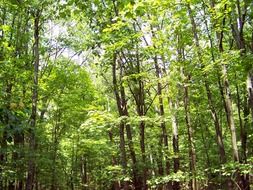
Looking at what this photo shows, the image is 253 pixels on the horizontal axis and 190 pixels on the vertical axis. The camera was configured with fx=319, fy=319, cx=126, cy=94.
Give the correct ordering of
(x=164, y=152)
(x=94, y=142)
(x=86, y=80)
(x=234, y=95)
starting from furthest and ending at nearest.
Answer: (x=86, y=80) < (x=94, y=142) < (x=234, y=95) < (x=164, y=152)

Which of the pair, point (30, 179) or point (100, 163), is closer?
point (30, 179)

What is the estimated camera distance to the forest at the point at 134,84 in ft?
27.2

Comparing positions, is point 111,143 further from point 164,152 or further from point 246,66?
point 246,66

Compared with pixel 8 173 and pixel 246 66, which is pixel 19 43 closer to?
pixel 8 173

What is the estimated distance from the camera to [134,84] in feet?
47.9

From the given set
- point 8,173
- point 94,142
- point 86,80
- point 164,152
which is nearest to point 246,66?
point 164,152

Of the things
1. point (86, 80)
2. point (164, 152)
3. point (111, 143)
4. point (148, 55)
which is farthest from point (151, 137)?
point (148, 55)

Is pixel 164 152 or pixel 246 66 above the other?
pixel 246 66

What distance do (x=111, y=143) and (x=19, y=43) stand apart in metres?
9.86

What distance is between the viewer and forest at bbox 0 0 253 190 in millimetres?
8297

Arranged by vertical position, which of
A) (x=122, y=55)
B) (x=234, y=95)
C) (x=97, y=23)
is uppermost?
(x=97, y=23)

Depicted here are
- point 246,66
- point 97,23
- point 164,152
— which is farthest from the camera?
point 164,152

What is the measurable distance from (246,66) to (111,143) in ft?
61.9

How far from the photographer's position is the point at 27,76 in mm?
14219
